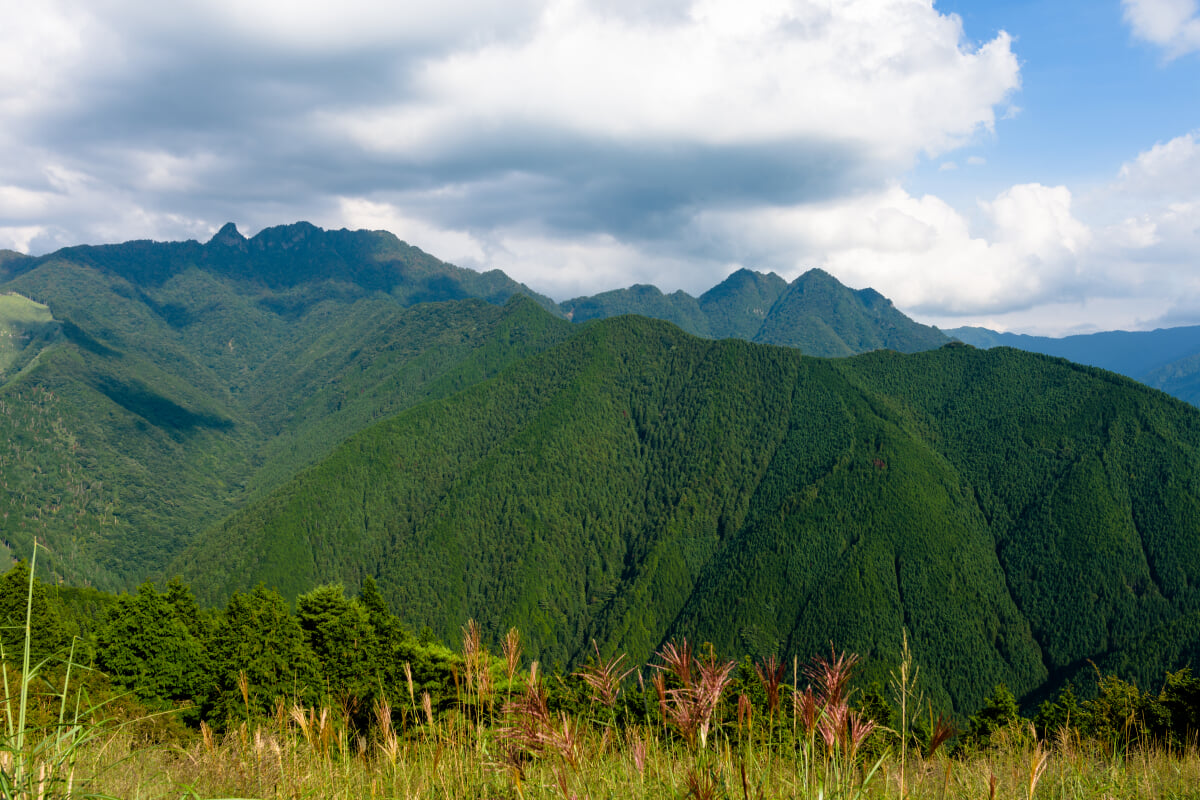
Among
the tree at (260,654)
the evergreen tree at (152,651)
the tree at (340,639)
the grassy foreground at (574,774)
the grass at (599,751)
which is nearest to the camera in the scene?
the grass at (599,751)

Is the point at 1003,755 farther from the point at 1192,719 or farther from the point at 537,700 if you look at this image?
the point at 1192,719

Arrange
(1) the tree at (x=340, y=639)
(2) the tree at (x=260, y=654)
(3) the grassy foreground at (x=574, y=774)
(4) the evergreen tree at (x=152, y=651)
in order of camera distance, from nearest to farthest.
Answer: (3) the grassy foreground at (x=574, y=774) < (2) the tree at (x=260, y=654) < (4) the evergreen tree at (x=152, y=651) < (1) the tree at (x=340, y=639)

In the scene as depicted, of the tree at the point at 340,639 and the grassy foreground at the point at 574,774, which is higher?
the grassy foreground at the point at 574,774

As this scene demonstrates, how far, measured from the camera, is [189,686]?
3016 cm

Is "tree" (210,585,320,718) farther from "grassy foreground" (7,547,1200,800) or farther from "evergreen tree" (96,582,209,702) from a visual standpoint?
"grassy foreground" (7,547,1200,800)

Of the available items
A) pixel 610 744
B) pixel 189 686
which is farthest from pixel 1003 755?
pixel 189 686

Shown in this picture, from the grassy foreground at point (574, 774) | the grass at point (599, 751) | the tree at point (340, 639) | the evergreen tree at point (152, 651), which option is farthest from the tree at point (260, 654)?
the grass at point (599, 751)

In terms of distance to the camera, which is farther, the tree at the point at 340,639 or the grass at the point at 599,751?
the tree at the point at 340,639

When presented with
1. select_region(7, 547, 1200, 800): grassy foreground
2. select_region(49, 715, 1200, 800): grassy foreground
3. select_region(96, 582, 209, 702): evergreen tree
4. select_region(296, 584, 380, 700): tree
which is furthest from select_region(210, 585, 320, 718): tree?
select_region(49, 715, 1200, 800): grassy foreground

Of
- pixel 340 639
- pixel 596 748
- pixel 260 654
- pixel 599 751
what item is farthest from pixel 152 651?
pixel 599 751

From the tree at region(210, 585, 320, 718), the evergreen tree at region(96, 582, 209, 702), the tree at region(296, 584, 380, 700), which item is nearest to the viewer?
the tree at region(210, 585, 320, 718)

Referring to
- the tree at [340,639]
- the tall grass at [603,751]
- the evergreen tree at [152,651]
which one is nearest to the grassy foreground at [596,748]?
the tall grass at [603,751]

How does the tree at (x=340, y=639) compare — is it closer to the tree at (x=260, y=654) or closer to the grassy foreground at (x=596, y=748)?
the tree at (x=260, y=654)

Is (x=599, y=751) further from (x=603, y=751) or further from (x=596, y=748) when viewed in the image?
(x=596, y=748)
